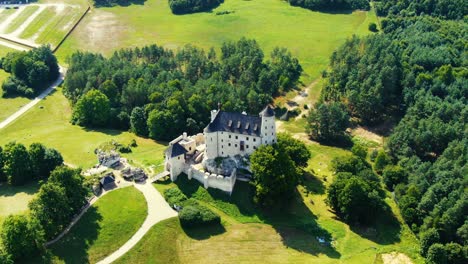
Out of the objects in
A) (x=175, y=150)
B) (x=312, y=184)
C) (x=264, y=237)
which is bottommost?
(x=264, y=237)

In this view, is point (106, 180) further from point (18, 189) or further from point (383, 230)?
point (383, 230)

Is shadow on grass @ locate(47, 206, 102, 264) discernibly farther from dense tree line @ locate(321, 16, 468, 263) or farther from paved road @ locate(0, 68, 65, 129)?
paved road @ locate(0, 68, 65, 129)

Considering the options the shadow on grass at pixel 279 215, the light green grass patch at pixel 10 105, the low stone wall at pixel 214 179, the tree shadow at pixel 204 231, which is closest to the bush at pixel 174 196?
the shadow on grass at pixel 279 215

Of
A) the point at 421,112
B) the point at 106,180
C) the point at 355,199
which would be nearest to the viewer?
the point at 355,199

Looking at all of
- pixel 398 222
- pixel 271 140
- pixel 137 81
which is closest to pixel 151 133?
pixel 137 81

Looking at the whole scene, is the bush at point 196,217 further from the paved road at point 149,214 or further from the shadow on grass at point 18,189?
the shadow on grass at point 18,189

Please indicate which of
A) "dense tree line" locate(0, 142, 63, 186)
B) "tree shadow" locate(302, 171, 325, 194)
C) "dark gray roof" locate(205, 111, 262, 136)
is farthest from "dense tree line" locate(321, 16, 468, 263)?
"dense tree line" locate(0, 142, 63, 186)

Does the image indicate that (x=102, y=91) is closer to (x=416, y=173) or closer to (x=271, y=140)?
(x=271, y=140)

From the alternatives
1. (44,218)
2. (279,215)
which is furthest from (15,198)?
(279,215)
